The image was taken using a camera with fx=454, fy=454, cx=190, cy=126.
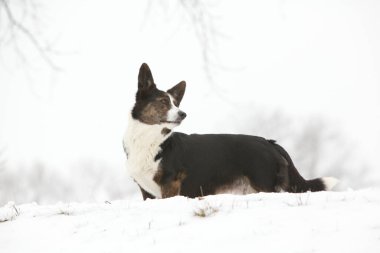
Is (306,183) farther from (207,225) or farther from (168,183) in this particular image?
(207,225)

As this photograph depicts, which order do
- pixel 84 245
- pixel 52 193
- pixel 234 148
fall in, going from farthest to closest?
pixel 52 193, pixel 234 148, pixel 84 245

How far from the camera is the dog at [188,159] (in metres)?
7.09

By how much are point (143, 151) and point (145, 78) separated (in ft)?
4.02

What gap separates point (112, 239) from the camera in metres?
3.92

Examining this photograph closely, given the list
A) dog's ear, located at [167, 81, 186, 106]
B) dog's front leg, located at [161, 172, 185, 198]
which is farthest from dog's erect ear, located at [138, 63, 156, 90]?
dog's front leg, located at [161, 172, 185, 198]

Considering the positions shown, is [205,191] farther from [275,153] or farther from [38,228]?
[38,228]

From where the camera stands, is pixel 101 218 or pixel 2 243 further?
pixel 101 218

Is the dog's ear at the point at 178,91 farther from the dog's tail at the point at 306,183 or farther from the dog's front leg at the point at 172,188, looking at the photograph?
the dog's tail at the point at 306,183

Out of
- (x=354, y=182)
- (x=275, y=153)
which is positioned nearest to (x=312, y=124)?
(x=354, y=182)

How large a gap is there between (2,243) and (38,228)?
0.39m

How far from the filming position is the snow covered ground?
11.3 ft

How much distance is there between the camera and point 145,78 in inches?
296

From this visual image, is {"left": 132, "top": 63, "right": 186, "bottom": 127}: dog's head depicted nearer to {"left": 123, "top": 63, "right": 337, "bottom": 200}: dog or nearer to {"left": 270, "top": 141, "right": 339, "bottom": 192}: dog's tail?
{"left": 123, "top": 63, "right": 337, "bottom": 200}: dog

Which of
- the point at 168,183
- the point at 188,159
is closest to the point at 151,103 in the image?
the point at 188,159
